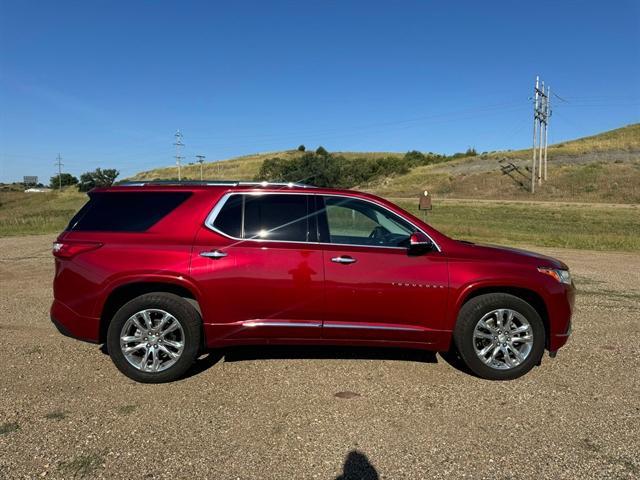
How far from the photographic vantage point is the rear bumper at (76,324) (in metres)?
4.61

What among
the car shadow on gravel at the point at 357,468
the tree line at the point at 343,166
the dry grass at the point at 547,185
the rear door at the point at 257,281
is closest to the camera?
the car shadow on gravel at the point at 357,468

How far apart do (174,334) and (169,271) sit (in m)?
0.59

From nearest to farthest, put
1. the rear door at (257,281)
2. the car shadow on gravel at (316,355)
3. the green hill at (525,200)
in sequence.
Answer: the rear door at (257,281), the car shadow on gravel at (316,355), the green hill at (525,200)

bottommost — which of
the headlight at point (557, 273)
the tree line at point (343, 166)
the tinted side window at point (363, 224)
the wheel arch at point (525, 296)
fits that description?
the wheel arch at point (525, 296)

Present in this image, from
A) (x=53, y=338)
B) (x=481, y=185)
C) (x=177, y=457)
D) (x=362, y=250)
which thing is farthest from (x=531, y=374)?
(x=481, y=185)

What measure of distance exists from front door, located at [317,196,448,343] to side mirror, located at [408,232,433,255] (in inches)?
1.7

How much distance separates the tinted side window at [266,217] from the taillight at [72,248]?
1110mm

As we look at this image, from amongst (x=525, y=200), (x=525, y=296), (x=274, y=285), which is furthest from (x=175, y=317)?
(x=525, y=200)

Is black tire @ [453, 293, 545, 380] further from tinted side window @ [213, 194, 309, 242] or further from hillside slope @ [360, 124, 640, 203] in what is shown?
hillside slope @ [360, 124, 640, 203]

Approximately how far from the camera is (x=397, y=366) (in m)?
5.08

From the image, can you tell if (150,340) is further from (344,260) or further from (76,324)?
(344,260)

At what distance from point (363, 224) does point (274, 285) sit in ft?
3.69

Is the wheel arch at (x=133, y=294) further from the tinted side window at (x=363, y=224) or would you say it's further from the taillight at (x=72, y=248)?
the tinted side window at (x=363, y=224)

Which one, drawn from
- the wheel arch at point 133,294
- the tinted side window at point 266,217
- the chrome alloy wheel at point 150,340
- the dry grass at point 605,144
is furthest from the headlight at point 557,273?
the dry grass at point 605,144
